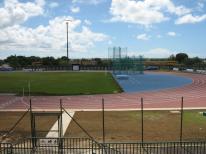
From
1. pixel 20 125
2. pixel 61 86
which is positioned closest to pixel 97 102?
pixel 20 125

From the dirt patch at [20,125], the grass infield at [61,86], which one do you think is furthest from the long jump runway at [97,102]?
the grass infield at [61,86]

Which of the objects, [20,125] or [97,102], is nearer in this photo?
[20,125]

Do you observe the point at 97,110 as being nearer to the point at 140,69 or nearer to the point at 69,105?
the point at 69,105

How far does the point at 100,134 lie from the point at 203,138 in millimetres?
6253

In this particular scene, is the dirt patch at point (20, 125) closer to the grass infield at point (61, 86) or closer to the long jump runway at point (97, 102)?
the long jump runway at point (97, 102)

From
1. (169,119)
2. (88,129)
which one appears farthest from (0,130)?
(169,119)

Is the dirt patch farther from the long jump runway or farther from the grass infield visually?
the grass infield

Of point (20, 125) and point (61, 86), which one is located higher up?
point (61, 86)

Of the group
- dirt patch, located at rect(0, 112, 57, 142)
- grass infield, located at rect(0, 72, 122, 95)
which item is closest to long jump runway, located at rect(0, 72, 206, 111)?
dirt patch, located at rect(0, 112, 57, 142)

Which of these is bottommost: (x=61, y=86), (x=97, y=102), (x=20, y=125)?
(x=20, y=125)

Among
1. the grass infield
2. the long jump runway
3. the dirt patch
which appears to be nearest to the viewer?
the dirt patch

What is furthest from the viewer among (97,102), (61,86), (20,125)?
(61,86)

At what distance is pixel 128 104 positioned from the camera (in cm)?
3694

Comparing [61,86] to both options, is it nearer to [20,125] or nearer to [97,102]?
[97,102]
